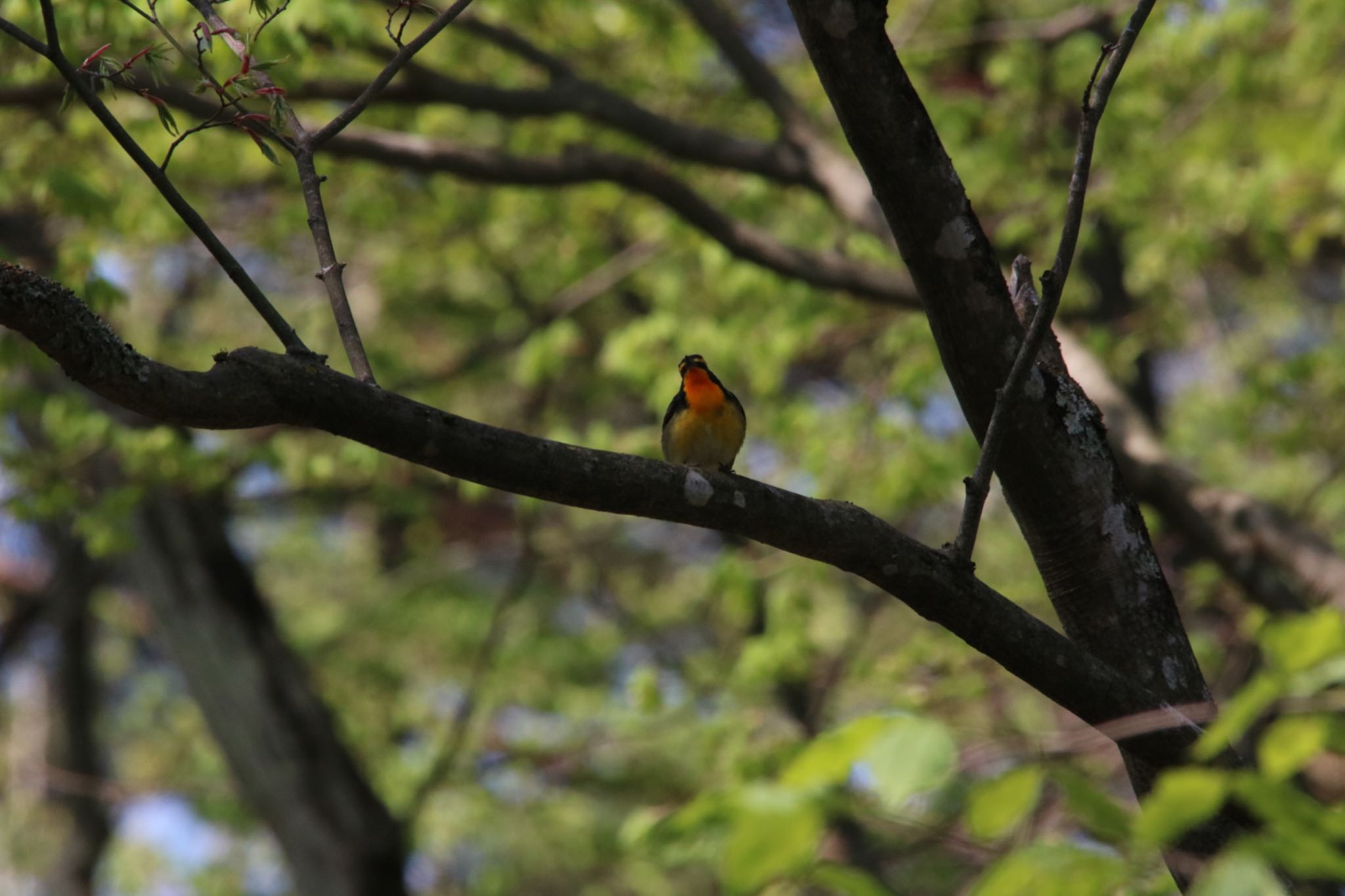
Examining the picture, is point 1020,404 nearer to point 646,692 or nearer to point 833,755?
point 833,755

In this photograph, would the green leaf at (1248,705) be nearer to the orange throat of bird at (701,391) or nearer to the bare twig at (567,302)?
the orange throat of bird at (701,391)

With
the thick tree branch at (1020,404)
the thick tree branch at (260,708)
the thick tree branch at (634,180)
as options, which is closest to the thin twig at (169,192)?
the thick tree branch at (1020,404)

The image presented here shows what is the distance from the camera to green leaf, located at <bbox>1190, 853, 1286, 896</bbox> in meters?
1.17

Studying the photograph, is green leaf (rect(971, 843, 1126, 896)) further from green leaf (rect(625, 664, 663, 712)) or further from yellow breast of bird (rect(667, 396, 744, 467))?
green leaf (rect(625, 664, 663, 712))

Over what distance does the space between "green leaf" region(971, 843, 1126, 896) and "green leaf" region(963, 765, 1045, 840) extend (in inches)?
2.6

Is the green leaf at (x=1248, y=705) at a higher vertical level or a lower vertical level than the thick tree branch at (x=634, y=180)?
lower

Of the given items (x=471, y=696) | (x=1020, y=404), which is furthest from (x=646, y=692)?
(x=1020, y=404)

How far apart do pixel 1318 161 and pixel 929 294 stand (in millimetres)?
5463

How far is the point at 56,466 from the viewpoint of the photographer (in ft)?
20.1

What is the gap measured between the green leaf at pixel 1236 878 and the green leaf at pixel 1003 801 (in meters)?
0.18

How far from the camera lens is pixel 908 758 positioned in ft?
4.25

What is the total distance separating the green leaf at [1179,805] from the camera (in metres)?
1.17

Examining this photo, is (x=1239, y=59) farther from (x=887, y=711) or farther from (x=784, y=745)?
(x=887, y=711)

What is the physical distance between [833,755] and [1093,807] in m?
0.27
